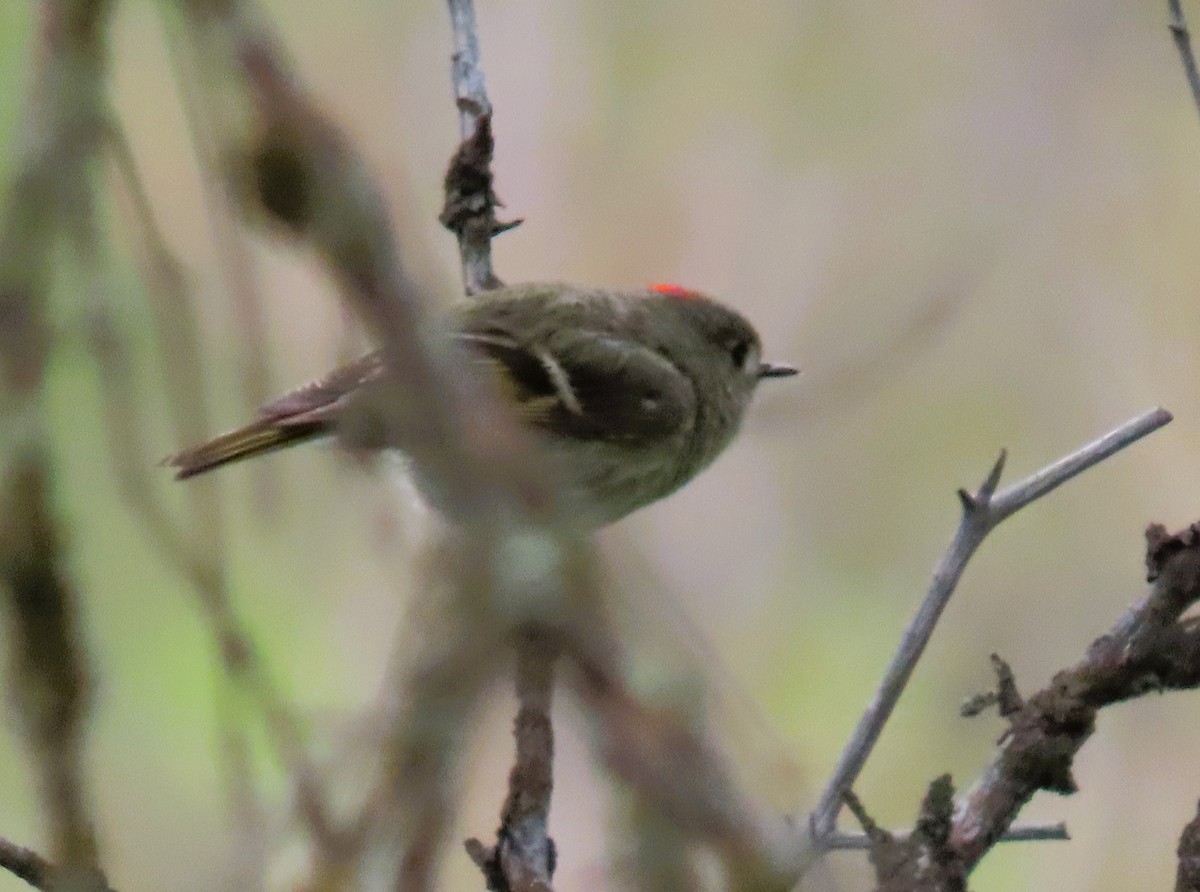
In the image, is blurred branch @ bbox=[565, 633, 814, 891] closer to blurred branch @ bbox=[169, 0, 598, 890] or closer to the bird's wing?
blurred branch @ bbox=[169, 0, 598, 890]

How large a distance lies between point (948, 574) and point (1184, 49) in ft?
1.43

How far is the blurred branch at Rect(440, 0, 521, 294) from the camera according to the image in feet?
5.98

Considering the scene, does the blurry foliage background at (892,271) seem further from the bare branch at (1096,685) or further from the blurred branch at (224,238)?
the blurred branch at (224,238)

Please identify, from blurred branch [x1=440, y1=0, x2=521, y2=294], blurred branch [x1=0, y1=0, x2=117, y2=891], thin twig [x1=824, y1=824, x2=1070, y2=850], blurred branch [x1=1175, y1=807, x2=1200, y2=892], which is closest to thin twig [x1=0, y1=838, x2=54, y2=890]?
blurred branch [x1=0, y1=0, x2=117, y2=891]

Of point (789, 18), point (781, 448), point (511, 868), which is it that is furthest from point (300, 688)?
point (789, 18)

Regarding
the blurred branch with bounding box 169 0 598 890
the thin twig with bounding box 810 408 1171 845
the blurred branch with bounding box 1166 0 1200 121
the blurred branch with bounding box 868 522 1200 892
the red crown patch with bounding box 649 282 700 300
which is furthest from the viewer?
the red crown patch with bounding box 649 282 700 300

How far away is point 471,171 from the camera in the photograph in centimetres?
190

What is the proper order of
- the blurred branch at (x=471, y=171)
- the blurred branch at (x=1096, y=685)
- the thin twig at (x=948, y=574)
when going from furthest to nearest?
the blurred branch at (x=471, y=171) → the thin twig at (x=948, y=574) → the blurred branch at (x=1096, y=685)

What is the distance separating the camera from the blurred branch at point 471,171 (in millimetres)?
1822

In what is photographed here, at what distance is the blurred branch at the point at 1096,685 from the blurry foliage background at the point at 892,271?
145 cm

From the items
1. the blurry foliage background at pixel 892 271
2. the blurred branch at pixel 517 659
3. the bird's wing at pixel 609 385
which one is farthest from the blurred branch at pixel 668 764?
the blurry foliage background at pixel 892 271

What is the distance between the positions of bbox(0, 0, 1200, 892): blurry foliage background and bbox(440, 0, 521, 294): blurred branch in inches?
19.1

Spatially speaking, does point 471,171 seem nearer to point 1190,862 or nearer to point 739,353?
point 739,353

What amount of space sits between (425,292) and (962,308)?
8.76ft
